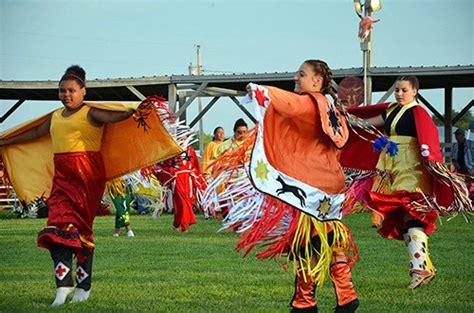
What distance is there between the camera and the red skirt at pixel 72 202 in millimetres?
6770

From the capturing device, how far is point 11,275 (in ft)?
28.0

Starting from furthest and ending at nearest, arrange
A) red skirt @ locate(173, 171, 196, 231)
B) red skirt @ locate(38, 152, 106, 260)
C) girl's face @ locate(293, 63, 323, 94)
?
red skirt @ locate(173, 171, 196, 231)
red skirt @ locate(38, 152, 106, 260)
girl's face @ locate(293, 63, 323, 94)

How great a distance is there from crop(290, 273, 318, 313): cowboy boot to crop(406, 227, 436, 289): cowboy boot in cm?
198

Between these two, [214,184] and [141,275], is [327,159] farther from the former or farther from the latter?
[141,275]

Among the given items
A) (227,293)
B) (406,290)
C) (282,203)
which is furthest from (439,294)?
(282,203)

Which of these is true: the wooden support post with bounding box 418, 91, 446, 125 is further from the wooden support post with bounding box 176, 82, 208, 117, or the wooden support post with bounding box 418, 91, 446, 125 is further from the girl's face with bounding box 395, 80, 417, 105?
the girl's face with bounding box 395, 80, 417, 105

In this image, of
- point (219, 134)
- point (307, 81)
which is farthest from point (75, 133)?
point (219, 134)

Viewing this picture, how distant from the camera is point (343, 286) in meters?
5.56

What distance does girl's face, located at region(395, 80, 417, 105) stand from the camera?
764cm

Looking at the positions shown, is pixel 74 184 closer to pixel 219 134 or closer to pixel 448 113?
pixel 219 134

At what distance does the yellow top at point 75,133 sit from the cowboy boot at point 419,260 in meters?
2.59

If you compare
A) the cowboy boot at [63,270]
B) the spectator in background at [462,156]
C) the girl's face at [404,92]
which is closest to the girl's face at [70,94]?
the cowboy boot at [63,270]

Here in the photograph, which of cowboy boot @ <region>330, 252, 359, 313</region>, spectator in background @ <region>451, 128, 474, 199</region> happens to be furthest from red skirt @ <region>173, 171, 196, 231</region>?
cowboy boot @ <region>330, 252, 359, 313</region>

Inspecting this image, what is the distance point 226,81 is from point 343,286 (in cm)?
1512
